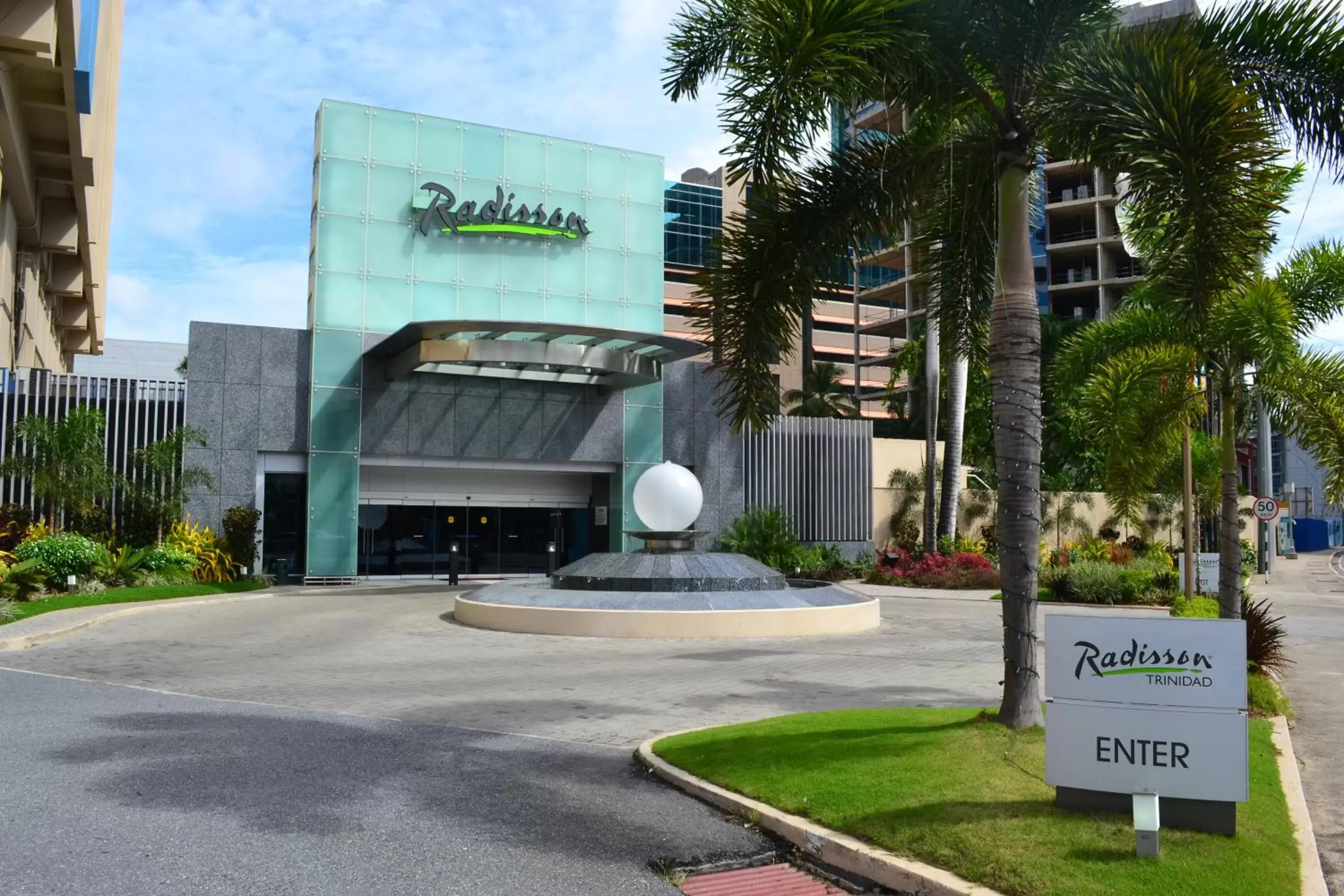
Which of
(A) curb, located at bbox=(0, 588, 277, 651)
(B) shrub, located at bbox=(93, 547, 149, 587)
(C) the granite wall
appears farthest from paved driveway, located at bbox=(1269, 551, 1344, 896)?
(B) shrub, located at bbox=(93, 547, 149, 587)

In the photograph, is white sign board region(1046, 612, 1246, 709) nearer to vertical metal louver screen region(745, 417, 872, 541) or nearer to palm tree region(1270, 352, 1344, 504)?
palm tree region(1270, 352, 1344, 504)

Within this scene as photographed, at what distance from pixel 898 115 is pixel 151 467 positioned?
23.1 meters

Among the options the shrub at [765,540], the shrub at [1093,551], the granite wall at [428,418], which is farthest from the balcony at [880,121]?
the shrub at [1093,551]

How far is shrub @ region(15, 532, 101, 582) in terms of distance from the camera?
21906 millimetres

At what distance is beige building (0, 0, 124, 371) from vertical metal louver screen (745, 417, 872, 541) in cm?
1985

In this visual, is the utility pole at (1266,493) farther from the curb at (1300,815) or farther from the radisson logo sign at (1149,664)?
the radisson logo sign at (1149,664)

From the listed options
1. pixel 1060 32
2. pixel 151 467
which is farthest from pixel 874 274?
pixel 1060 32

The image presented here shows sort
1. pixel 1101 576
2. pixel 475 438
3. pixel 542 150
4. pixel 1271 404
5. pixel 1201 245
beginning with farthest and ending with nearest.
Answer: pixel 542 150
pixel 475 438
pixel 1101 576
pixel 1271 404
pixel 1201 245

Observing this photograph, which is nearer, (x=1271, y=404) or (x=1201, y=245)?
(x=1201, y=245)

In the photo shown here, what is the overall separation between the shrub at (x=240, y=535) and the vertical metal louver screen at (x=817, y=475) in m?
15.1

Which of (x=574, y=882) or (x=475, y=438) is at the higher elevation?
(x=475, y=438)

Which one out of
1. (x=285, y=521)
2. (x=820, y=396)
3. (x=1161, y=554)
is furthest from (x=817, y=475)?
(x=820, y=396)

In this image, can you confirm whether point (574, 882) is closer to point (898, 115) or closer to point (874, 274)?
point (898, 115)

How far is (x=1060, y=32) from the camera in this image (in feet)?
28.3
